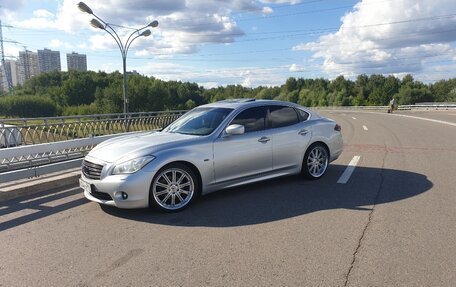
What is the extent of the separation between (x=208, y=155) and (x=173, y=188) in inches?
27.7

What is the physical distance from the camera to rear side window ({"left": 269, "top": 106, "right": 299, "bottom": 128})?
666 cm

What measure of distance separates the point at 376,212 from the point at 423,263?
1.56 m

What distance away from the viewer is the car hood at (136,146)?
5.24 metres

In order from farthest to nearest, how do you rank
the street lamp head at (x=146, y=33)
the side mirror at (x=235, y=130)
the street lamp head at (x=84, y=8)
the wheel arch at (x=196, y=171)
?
the street lamp head at (x=146, y=33) → the street lamp head at (x=84, y=8) → the side mirror at (x=235, y=130) → the wheel arch at (x=196, y=171)

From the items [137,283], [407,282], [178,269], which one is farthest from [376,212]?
[137,283]

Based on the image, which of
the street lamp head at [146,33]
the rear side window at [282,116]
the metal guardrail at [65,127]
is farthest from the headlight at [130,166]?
the street lamp head at [146,33]

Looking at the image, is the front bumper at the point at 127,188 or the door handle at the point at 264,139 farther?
the door handle at the point at 264,139

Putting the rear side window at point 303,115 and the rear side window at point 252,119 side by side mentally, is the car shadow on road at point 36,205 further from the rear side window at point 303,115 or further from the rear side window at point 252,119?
the rear side window at point 303,115

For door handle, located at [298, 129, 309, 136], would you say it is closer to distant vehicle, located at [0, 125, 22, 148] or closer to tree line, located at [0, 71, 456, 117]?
distant vehicle, located at [0, 125, 22, 148]

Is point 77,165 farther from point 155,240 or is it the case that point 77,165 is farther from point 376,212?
point 376,212

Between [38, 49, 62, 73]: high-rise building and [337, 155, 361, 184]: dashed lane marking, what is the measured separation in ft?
350

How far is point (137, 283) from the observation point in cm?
339

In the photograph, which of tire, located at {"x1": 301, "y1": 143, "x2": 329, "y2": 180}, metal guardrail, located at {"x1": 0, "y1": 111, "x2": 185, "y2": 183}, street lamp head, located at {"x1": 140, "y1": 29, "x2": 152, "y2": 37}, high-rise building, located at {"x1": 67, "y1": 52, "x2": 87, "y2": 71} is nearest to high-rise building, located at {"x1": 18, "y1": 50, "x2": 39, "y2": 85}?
high-rise building, located at {"x1": 67, "y1": 52, "x2": 87, "y2": 71}

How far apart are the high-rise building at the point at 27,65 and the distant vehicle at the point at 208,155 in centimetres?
10476
